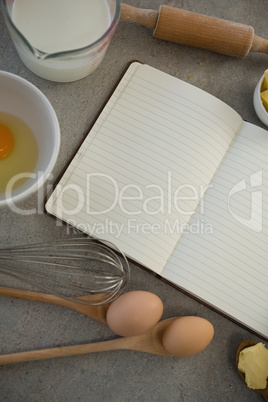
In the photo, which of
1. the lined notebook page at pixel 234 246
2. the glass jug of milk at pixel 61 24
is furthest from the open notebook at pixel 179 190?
the glass jug of milk at pixel 61 24

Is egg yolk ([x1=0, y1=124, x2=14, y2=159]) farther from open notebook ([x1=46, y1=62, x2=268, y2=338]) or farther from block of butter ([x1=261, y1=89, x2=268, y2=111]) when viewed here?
block of butter ([x1=261, y1=89, x2=268, y2=111])

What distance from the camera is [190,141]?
692 millimetres

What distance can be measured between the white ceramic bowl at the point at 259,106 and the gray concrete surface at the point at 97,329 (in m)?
0.02

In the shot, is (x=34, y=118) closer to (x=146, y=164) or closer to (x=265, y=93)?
(x=146, y=164)

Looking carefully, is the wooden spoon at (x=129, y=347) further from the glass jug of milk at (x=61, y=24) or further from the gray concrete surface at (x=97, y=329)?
the glass jug of milk at (x=61, y=24)

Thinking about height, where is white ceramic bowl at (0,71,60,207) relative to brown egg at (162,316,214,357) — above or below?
above

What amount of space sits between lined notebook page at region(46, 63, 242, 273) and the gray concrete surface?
3 centimetres

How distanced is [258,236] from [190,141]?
6.9 inches

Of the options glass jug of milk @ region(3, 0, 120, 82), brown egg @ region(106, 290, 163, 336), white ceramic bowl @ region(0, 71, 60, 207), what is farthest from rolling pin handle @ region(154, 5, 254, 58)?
brown egg @ region(106, 290, 163, 336)

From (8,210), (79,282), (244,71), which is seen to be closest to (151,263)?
(79,282)

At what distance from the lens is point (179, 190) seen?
0.68 m

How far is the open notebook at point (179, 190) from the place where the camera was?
2.19ft

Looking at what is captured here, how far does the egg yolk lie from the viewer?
2.09 ft

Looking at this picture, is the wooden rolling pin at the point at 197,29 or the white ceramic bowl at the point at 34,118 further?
the wooden rolling pin at the point at 197,29
